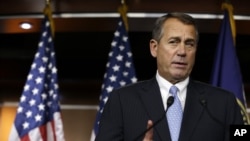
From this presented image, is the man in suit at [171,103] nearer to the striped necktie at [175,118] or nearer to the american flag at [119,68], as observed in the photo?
the striped necktie at [175,118]

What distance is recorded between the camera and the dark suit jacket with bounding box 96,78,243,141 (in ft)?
5.26

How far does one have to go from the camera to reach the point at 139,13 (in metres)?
3.46

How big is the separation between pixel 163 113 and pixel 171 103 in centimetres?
8

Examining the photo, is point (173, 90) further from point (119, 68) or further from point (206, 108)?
point (119, 68)

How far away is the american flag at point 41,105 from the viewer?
10.4 ft

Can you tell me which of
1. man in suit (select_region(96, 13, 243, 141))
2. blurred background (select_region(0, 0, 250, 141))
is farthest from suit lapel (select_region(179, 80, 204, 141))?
blurred background (select_region(0, 0, 250, 141))

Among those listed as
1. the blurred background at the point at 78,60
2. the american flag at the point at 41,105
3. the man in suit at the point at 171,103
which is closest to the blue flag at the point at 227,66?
the blurred background at the point at 78,60

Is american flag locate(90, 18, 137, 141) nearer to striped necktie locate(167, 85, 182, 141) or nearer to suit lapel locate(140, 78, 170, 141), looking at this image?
suit lapel locate(140, 78, 170, 141)

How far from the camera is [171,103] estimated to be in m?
1.56

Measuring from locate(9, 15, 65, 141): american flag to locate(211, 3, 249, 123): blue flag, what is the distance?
1160 mm

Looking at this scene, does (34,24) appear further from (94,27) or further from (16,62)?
(16,62)

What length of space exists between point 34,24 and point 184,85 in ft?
7.17

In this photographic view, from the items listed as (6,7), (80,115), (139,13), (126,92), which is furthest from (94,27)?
(126,92)

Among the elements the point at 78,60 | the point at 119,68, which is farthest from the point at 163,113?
the point at 78,60
